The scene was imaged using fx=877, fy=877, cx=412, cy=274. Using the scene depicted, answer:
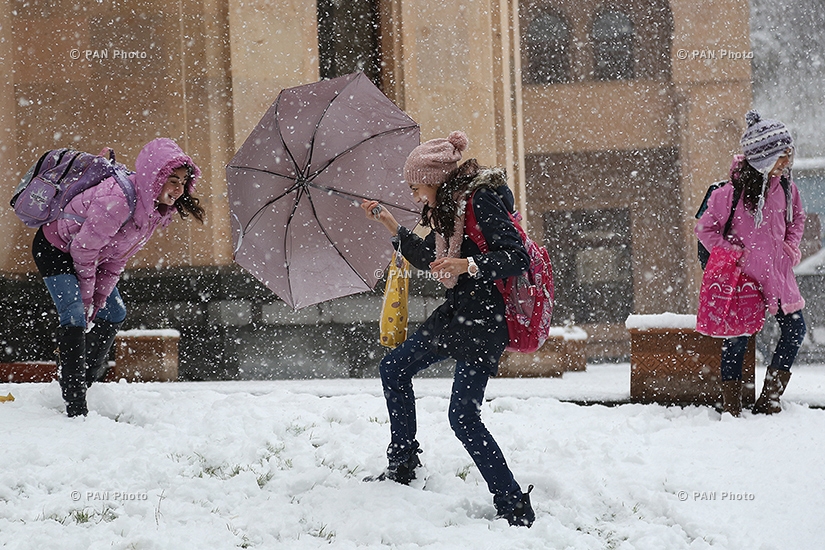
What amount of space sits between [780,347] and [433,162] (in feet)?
12.0

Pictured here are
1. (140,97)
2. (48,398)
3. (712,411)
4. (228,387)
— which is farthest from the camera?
(140,97)

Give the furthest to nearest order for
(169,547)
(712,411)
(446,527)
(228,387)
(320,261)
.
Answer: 1. (228,387)
2. (712,411)
3. (320,261)
4. (446,527)
5. (169,547)

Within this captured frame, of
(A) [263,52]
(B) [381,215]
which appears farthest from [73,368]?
(A) [263,52]

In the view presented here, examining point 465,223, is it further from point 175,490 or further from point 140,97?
point 140,97

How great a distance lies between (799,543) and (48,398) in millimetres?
4886

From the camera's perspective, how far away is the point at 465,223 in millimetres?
4387

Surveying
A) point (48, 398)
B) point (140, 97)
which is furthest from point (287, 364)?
point (48, 398)

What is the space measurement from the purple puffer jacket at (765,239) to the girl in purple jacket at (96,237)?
3.77 meters

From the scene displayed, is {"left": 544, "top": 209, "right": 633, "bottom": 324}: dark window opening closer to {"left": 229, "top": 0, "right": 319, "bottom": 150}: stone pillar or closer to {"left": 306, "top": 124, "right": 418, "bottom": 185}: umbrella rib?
{"left": 229, "top": 0, "right": 319, "bottom": 150}: stone pillar

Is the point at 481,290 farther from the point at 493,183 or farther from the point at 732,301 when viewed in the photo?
the point at 732,301

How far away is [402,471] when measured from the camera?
4.93 meters

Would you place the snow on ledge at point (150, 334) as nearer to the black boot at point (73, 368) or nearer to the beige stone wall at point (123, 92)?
the beige stone wall at point (123, 92)

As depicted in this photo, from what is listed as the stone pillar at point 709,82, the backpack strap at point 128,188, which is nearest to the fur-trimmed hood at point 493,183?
the backpack strap at point 128,188

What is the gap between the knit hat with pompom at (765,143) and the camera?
6.23 m
